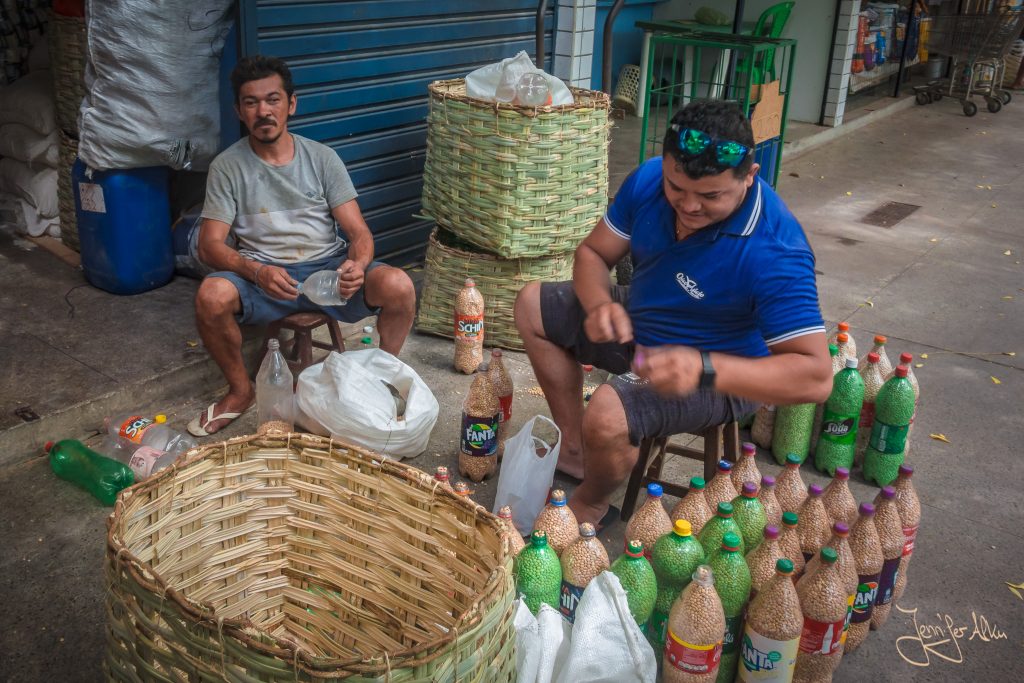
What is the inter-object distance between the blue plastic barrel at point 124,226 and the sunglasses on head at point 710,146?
114 inches

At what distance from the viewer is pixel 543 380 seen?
138 inches

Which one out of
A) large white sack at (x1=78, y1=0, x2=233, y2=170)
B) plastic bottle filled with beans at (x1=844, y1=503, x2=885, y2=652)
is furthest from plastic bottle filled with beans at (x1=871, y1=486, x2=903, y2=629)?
large white sack at (x1=78, y1=0, x2=233, y2=170)

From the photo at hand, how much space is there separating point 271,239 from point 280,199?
17 centimetres

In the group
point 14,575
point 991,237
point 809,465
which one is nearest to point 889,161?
point 991,237

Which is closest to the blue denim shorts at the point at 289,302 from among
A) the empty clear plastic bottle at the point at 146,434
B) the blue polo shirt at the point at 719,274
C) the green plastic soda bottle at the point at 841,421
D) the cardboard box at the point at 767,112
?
the empty clear plastic bottle at the point at 146,434

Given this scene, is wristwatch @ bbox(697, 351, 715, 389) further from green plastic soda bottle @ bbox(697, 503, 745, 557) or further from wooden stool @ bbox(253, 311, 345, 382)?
wooden stool @ bbox(253, 311, 345, 382)

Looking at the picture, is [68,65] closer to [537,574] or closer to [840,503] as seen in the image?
[537,574]

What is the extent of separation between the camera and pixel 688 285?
9.56 feet

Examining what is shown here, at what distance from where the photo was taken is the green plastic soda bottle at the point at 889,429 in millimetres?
3498

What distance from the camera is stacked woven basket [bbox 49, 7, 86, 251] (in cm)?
454

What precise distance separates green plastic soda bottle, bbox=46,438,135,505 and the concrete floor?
5 centimetres

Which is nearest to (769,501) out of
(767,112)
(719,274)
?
(719,274)

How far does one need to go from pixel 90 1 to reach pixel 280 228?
4.32 feet

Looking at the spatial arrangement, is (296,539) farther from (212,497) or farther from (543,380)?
(543,380)
